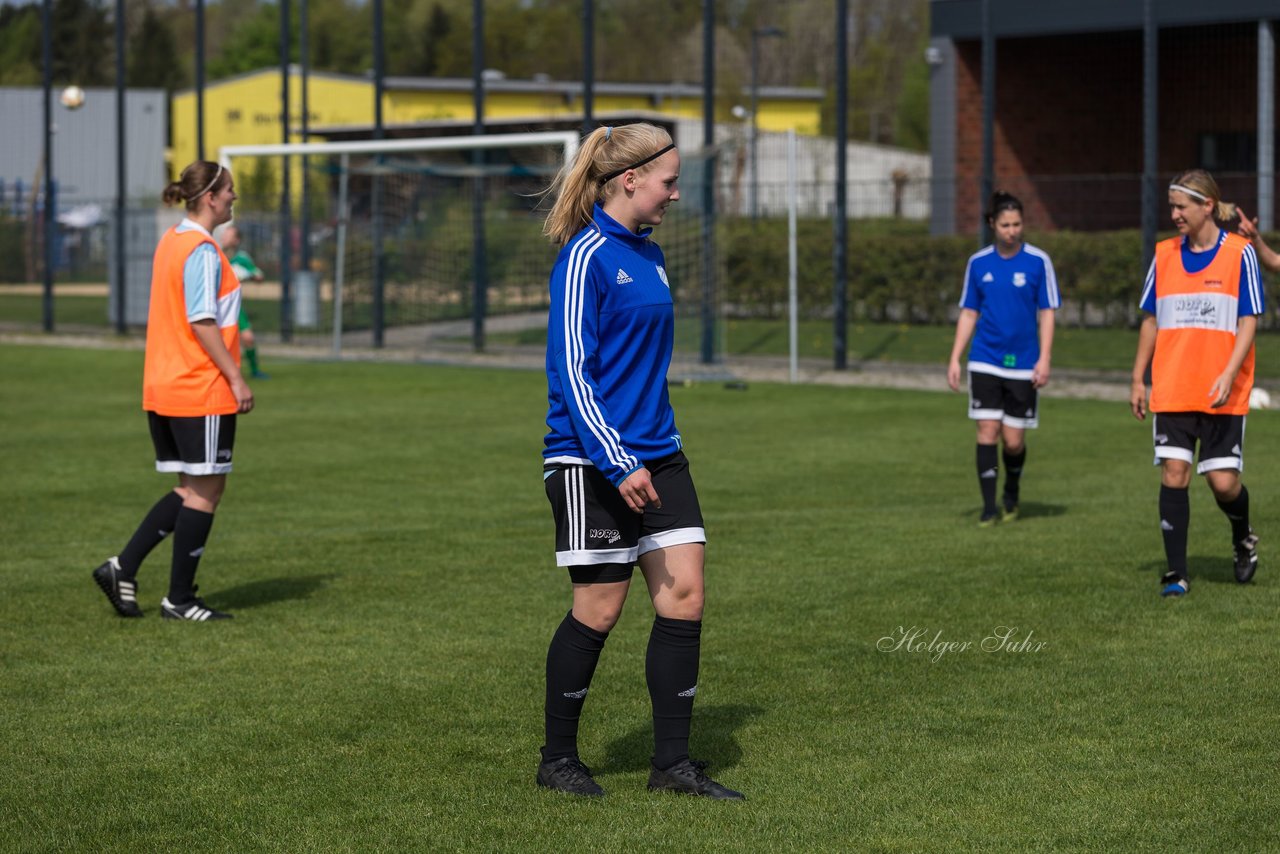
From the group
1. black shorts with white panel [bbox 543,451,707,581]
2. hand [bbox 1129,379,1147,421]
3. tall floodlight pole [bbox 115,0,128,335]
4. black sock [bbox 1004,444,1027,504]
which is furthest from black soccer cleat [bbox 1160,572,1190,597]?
tall floodlight pole [bbox 115,0,128,335]

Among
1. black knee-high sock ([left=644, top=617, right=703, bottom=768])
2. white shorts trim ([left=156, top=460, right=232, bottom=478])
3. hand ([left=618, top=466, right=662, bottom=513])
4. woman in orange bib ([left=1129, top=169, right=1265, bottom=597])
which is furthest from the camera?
woman in orange bib ([left=1129, top=169, right=1265, bottom=597])

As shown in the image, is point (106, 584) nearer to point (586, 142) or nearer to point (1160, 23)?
point (586, 142)

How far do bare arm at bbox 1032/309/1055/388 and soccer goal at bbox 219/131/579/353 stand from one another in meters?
13.0

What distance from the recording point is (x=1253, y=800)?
15.7 ft

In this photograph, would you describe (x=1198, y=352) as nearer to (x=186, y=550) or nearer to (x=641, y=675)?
(x=641, y=675)

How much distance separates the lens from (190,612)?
24.5 feet

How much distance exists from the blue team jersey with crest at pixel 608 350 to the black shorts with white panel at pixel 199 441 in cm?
302

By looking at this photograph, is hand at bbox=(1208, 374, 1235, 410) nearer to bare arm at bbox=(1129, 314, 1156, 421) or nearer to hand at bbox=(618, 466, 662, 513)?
bare arm at bbox=(1129, 314, 1156, 421)

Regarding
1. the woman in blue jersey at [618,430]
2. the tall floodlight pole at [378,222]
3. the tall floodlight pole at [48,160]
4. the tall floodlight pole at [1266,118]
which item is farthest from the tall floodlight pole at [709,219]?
the woman in blue jersey at [618,430]

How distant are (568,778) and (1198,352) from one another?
416cm

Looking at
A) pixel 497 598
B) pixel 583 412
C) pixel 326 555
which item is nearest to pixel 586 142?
pixel 583 412

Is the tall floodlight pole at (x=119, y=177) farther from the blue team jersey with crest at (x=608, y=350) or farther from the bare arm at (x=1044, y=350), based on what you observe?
the blue team jersey with crest at (x=608, y=350)

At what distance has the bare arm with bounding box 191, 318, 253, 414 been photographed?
7.28 metres

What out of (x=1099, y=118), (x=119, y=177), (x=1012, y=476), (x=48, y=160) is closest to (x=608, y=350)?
(x=1012, y=476)
